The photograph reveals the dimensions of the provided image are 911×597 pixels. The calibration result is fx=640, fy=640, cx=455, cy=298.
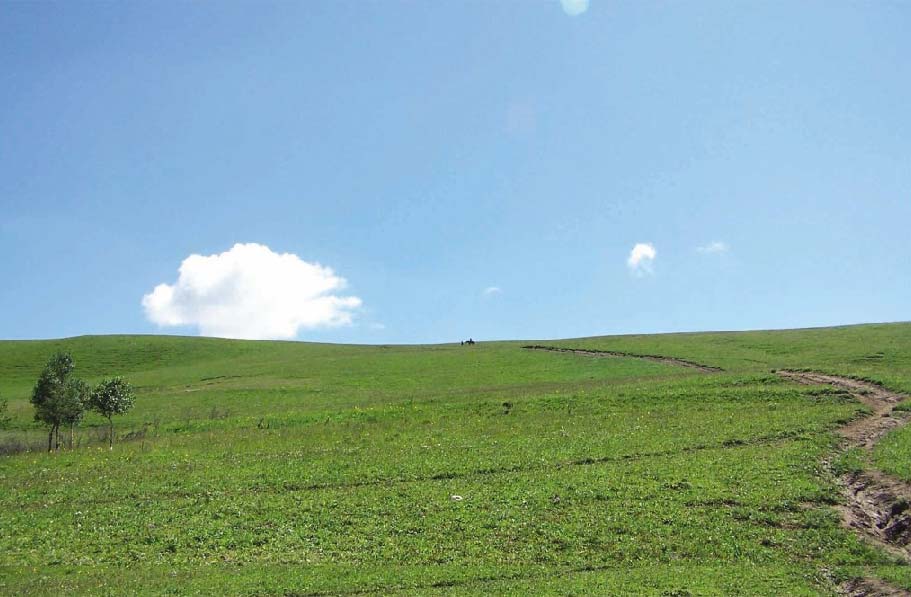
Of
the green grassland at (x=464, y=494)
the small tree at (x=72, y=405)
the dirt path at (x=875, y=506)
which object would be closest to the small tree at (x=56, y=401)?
the small tree at (x=72, y=405)

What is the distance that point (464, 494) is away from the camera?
26922 mm

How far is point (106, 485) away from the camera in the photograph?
30953 millimetres

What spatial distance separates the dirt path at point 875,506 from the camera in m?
17.3

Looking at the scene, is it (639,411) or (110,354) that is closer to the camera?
(639,411)

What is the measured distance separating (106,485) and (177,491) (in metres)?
4.37

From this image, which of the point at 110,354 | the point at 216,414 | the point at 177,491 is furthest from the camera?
the point at 110,354

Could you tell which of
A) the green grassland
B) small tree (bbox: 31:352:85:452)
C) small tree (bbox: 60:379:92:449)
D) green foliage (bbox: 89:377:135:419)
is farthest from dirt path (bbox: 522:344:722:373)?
small tree (bbox: 31:352:85:452)

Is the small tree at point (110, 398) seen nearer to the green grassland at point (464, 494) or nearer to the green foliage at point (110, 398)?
→ the green foliage at point (110, 398)

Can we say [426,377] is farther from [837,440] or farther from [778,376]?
[837,440]

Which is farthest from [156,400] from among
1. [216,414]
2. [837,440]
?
[837,440]

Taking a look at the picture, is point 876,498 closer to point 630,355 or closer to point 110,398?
point 110,398

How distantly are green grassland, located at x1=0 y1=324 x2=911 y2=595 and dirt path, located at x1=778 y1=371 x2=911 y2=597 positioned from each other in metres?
0.61

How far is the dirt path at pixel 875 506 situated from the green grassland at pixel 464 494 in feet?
2.02

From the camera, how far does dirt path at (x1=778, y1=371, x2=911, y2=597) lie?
17281 mm
